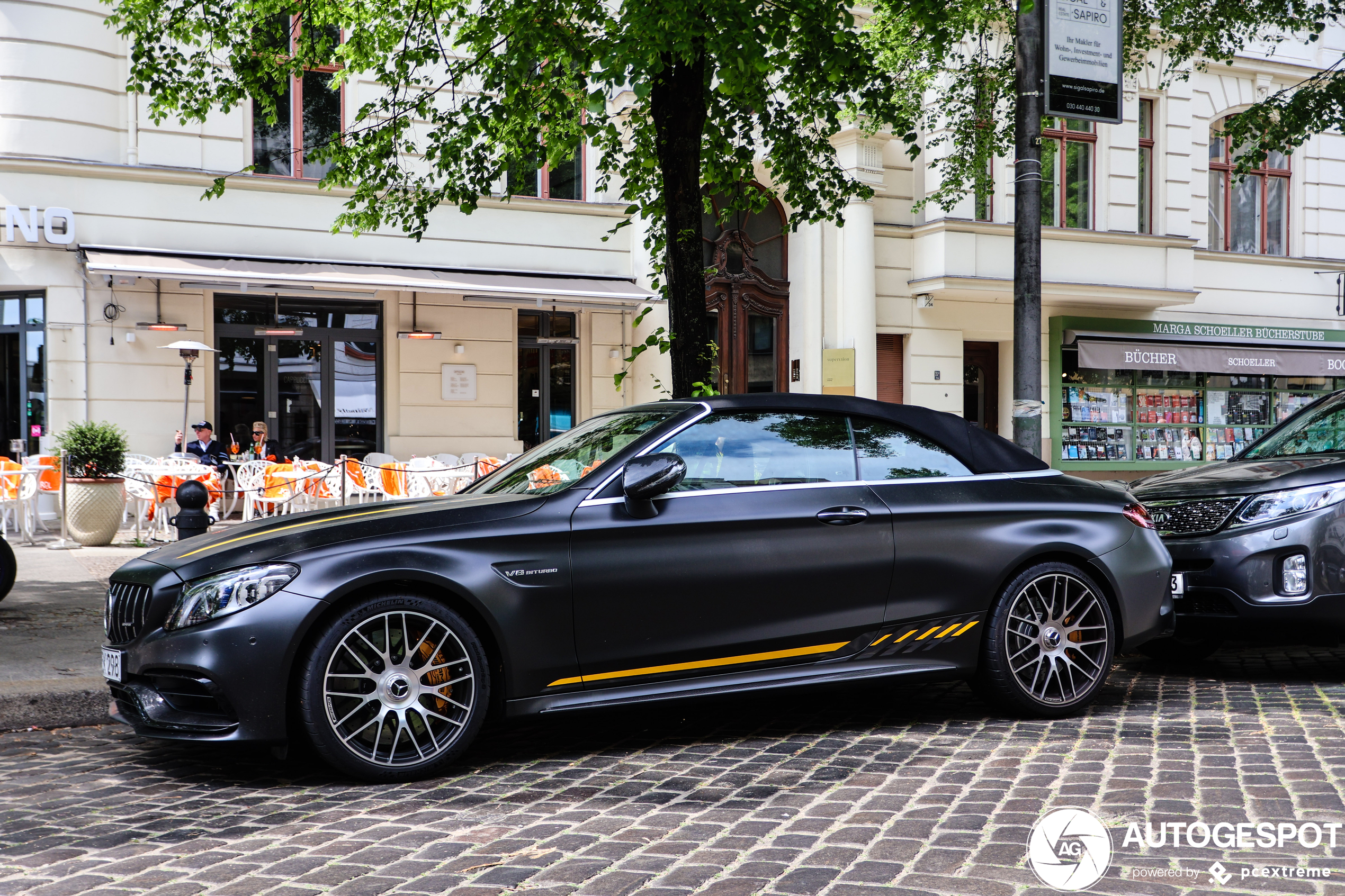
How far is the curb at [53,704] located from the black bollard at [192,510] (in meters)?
0.91

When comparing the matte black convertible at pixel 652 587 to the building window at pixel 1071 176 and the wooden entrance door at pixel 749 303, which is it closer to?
the wooden entrance door at pixel 749 303

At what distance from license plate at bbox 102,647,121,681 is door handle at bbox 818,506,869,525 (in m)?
2.87

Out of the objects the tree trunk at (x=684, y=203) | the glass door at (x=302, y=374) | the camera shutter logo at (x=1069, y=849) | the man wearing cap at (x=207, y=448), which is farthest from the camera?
the glass door at (x=302, y=374)

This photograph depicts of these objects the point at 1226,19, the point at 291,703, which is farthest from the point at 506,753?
the point at 1226,19

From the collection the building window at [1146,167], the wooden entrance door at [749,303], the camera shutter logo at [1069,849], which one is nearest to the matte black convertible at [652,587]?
the camera shutter logo at [1069,849]

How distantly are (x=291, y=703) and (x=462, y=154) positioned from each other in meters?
6.18

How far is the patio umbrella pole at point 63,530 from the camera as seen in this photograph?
12594 mm

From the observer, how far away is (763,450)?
524cm

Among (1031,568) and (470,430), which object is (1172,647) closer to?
(1031,568)

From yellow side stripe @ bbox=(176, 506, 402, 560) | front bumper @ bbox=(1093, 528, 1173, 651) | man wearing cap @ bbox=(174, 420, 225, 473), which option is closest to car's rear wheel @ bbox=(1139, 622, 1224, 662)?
front bumper @ bbox=(1093, 528, 1173, 651)

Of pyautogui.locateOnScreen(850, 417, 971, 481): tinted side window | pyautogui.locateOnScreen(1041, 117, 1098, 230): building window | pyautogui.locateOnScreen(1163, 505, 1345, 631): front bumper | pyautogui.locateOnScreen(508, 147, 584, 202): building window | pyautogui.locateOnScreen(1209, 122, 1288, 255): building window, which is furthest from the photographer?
pyautogui.locateOnScreen(1209, 122, 1288, 255): building window

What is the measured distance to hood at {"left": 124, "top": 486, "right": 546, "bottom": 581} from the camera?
4508 mm

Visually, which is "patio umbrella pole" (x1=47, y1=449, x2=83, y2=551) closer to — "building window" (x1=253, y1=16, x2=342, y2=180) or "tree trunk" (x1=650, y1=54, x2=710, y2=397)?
→ "building window" (x1=253, y1=16, x2=342, y2=180)

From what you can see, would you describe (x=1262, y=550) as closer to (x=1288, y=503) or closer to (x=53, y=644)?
(x=1288, y=503)
